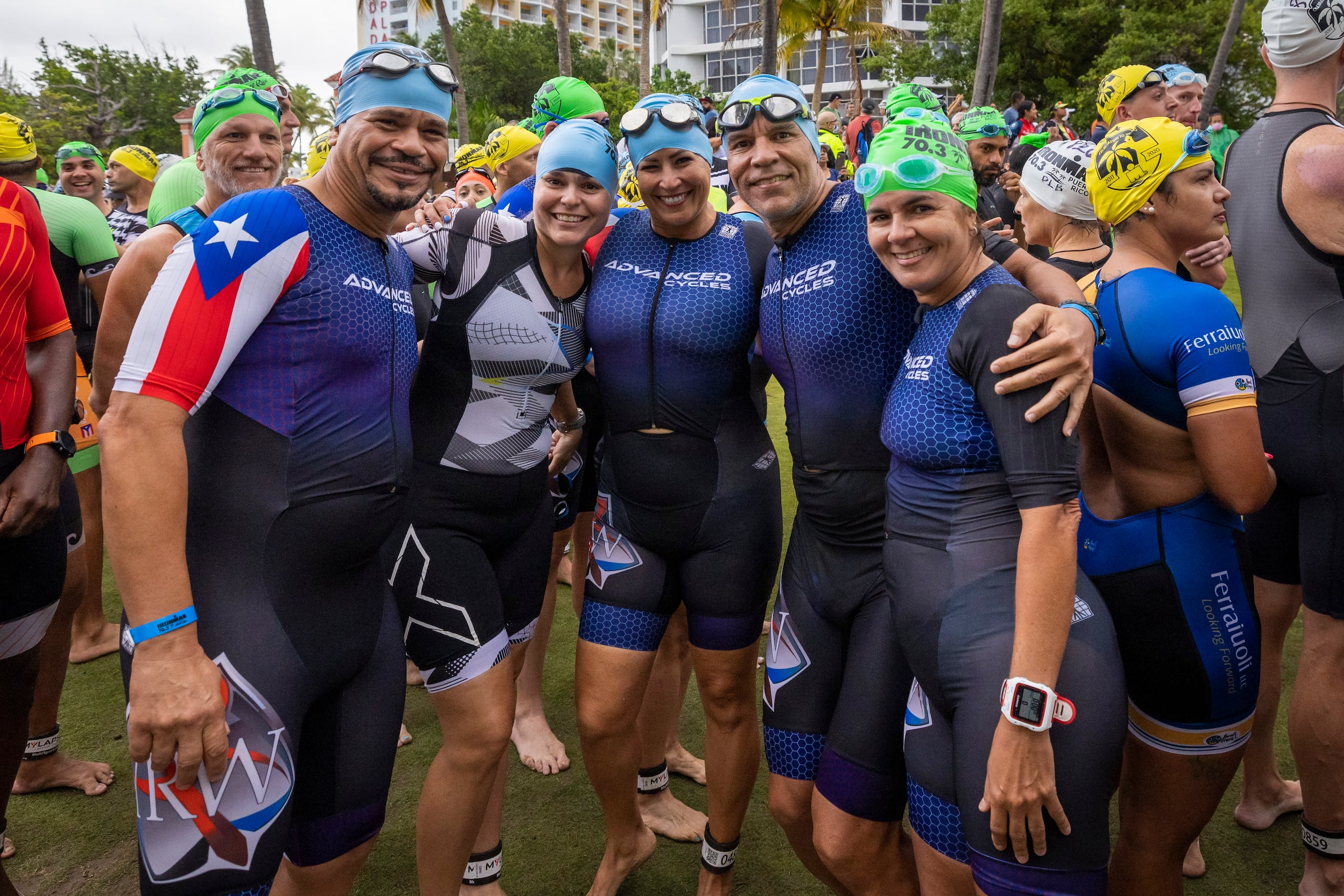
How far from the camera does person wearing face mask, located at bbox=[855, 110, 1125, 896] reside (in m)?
1.82

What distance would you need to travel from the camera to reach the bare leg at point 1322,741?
9.15 ft

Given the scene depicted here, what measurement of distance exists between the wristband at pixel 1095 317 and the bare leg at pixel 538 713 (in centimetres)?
231

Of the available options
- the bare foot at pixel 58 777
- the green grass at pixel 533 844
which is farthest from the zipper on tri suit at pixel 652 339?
the bare foot at pixel 58 777

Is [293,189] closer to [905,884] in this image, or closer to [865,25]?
[905,884]

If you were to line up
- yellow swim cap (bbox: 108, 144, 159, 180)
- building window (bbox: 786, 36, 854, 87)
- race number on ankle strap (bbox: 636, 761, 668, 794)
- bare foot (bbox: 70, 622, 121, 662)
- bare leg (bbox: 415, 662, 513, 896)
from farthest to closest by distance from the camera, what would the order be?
building window (bbox: 786, 36, 854, 87) → yellow swim cap (bbox: 108, 144, 159, 180) → bare foot (bbox: 70, 622, 121, 662) → race number on ankle strap (bbox: 636, 761, 668, 794) → bare leg (bbox: 415, 662, 513, 896)

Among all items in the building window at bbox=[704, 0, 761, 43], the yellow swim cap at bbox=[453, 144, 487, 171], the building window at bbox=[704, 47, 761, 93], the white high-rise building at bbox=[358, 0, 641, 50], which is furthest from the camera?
the white high-rise building at bbox=[358, 0, 641, 50]

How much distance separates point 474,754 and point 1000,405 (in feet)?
6.34

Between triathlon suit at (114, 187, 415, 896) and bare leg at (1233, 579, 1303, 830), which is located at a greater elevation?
triathlon suit at (114, 187, 415, 896)

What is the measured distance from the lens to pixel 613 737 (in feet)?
9.70

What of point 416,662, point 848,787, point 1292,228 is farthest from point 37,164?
point 1292,228

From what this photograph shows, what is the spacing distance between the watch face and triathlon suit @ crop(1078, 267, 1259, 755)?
699mm

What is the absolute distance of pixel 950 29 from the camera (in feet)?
104

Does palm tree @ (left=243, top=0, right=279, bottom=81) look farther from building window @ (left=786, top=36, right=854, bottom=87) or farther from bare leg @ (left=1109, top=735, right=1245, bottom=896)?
building window @ (left=786, top=36, right=854, bottom=87)

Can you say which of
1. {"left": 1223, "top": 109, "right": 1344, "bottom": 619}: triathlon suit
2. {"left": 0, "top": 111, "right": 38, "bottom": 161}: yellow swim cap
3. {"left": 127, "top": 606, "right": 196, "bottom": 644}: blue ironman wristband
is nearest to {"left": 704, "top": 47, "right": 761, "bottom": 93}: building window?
{"left": 0, "top": 111, "right": 38, "bottom": 161}: yellow swim cap
